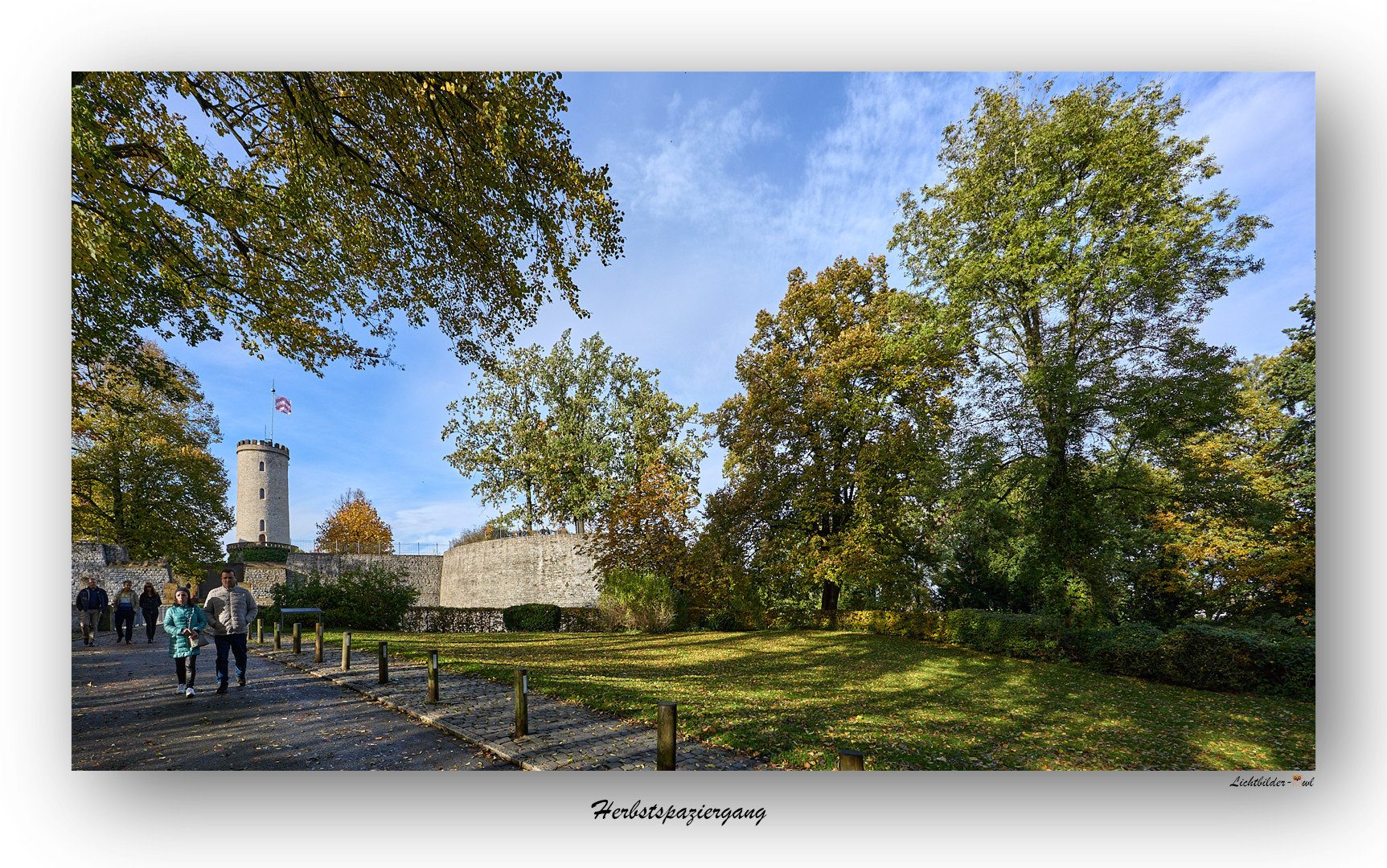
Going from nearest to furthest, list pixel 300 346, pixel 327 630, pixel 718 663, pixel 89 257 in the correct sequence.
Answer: pixel 89 257, pixel 300 346, pixel 718 663, pixel 327 630

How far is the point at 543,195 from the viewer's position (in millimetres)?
5629

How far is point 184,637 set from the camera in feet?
20.0

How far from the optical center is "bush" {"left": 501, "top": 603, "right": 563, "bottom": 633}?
58.0 feet

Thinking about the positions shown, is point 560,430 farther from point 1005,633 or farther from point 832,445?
point 1005,633

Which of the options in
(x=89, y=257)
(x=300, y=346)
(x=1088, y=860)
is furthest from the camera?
(x=300, y=346)

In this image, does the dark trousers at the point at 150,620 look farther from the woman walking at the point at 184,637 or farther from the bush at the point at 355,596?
the woman walking at the point at 184,637

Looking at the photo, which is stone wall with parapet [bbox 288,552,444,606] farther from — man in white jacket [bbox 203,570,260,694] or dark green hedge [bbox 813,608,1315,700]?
dark green hedge [bbox 813,608,1315,700]

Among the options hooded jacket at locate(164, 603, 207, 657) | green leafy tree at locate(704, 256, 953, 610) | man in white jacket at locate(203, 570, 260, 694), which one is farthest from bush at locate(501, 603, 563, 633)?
hooded jacket at locate(164, 603, 207, 657)

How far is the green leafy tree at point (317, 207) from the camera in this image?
4.45 meters

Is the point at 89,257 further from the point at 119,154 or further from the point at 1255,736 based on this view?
the point at 1255,736

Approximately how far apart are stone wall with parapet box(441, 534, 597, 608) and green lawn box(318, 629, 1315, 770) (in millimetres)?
8806

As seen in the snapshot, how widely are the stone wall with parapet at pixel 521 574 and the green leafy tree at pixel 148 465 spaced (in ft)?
31.9
